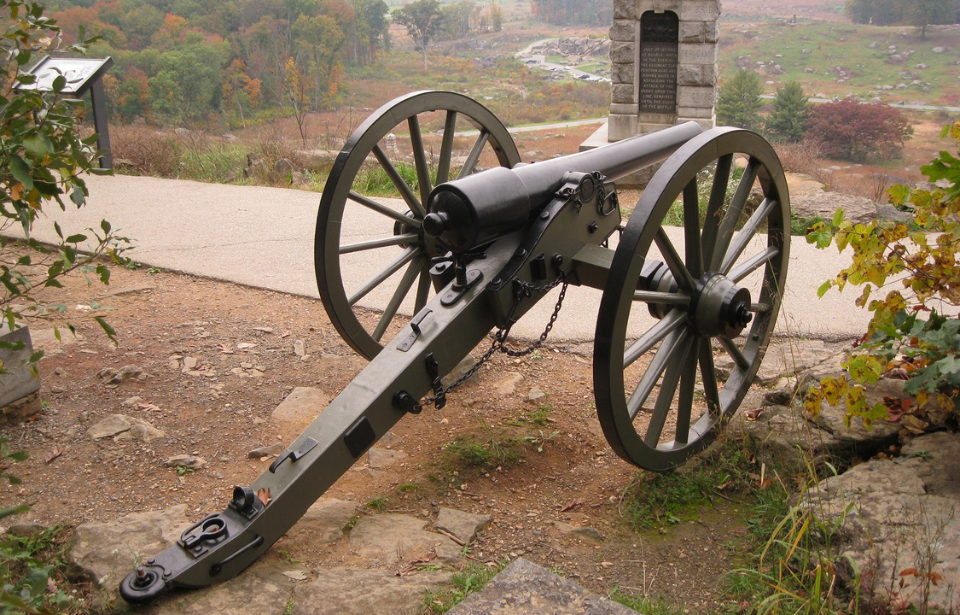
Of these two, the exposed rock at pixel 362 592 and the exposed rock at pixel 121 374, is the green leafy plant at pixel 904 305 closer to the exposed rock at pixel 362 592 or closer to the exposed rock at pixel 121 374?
the exposed rock at pixel 362 592

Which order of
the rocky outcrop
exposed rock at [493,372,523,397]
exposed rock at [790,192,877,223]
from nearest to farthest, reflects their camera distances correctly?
the rocky outcrop < exposed rock at [493,372,523,397] < exposed rock at [790,192,877,223]

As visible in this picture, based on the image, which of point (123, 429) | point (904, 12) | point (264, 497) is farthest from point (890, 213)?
point (904, 12)

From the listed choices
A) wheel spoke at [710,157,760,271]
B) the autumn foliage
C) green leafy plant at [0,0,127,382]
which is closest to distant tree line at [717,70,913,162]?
the autumn foliage

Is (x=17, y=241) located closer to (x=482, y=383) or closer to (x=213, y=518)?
(x=482, y=383)

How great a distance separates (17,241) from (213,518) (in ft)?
14.8

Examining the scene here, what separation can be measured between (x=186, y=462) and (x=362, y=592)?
1.34 m

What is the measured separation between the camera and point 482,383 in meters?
3.96

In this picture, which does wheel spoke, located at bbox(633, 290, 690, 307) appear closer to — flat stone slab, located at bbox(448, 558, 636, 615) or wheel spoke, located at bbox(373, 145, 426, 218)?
flat stone slab, located at bbox(448, 558, 636, 615)

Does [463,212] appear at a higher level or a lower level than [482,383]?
higher

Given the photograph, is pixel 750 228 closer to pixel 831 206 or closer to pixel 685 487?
pixel 685 487

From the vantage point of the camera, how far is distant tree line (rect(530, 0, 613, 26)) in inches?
1217

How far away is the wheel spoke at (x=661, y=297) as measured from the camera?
101 inches

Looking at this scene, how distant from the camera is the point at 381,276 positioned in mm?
3543

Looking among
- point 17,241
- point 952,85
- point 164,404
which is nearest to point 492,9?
point 952,85
